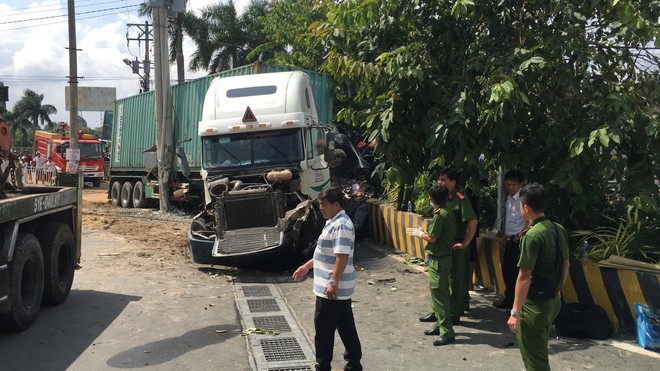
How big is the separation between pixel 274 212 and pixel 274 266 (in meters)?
0.93

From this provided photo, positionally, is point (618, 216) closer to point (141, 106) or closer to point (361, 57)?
point (361, 57)

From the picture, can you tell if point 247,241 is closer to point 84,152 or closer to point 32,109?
point 84,152

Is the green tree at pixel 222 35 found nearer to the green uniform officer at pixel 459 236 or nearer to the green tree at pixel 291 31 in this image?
the green tree at pixel 291 31

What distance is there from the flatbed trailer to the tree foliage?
372 cm

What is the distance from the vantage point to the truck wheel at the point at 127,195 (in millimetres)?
21109

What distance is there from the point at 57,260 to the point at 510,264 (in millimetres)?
5268

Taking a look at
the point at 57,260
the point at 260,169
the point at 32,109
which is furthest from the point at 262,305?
the point at 32,109

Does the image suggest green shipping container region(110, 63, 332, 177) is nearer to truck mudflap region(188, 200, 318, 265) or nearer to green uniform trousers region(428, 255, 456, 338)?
truck mudflap region(188, 200, 318, 265)


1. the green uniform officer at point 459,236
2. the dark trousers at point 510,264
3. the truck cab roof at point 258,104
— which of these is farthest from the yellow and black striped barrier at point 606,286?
the truck cab roof at point 258,104

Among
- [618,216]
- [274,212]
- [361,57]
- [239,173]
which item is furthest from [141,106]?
[618,216]

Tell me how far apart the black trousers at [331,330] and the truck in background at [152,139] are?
8.61 m

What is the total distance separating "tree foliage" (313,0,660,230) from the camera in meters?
5.97

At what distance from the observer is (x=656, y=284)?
5.86 metres

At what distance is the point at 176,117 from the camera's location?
1770 cm
